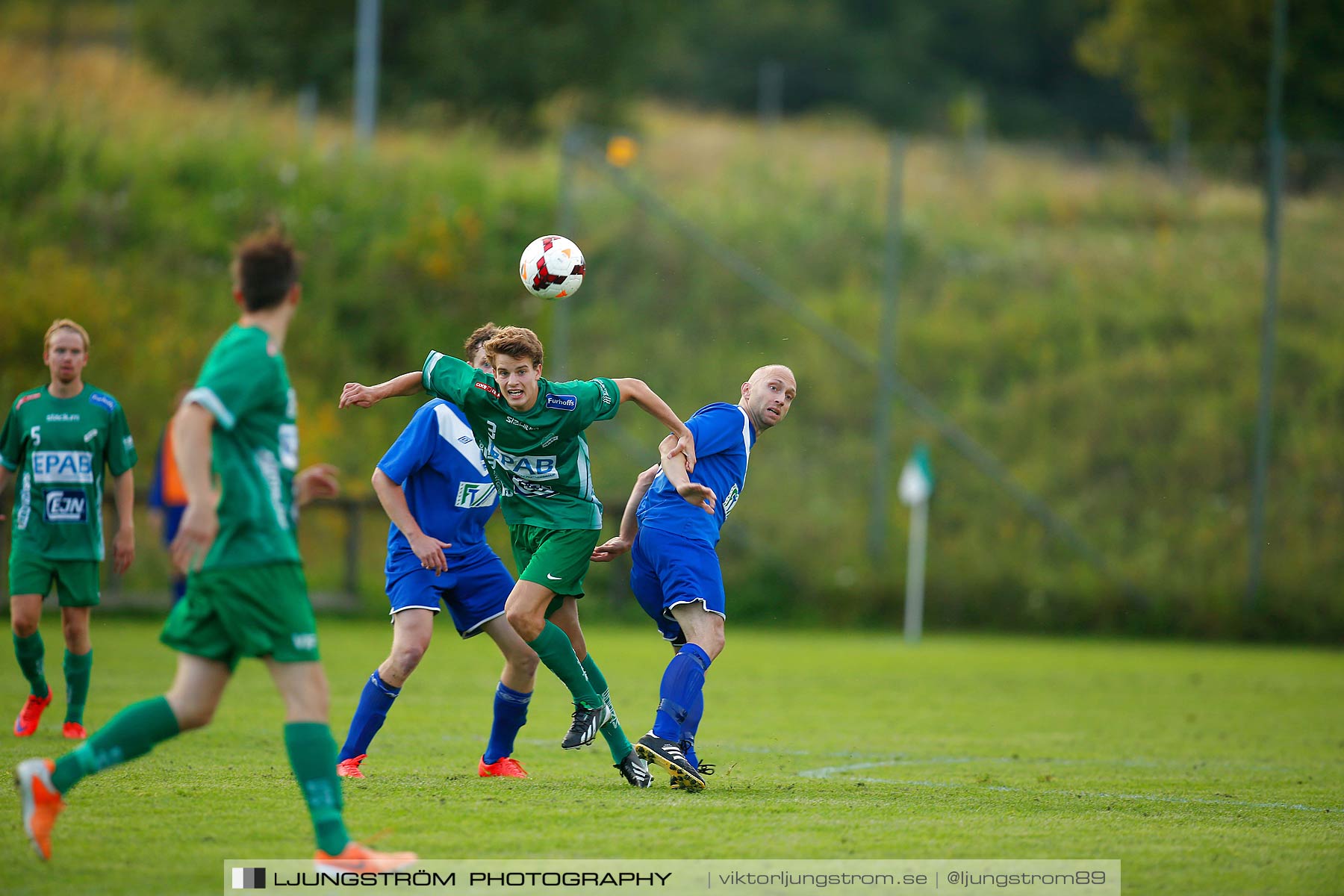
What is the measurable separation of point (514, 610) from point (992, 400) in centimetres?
1538

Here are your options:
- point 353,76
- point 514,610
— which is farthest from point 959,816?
point 353,76

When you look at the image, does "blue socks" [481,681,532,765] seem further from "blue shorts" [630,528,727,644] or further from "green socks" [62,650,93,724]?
"green socks" [62,650,93,724]

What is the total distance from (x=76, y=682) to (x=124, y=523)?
39.4 inches

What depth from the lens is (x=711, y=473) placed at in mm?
7145

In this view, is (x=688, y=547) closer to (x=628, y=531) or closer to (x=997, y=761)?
(x=628, y=531)

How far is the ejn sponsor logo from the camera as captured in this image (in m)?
4.59

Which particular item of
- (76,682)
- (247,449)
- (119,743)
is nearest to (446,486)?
(247,449)

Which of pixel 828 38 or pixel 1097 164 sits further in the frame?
pixel 828 38

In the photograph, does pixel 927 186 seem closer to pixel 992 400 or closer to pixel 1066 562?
pixel 992 400

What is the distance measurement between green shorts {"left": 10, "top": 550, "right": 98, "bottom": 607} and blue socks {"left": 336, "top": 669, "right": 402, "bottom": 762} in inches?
101

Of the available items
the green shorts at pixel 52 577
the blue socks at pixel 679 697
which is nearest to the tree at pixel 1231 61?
the blue socks at pixel 679 697

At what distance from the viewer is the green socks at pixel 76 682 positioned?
8484 mm

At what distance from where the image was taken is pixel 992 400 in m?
21.0

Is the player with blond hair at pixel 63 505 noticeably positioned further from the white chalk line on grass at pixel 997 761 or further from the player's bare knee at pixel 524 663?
the player's bare knee at pixel 524 663
